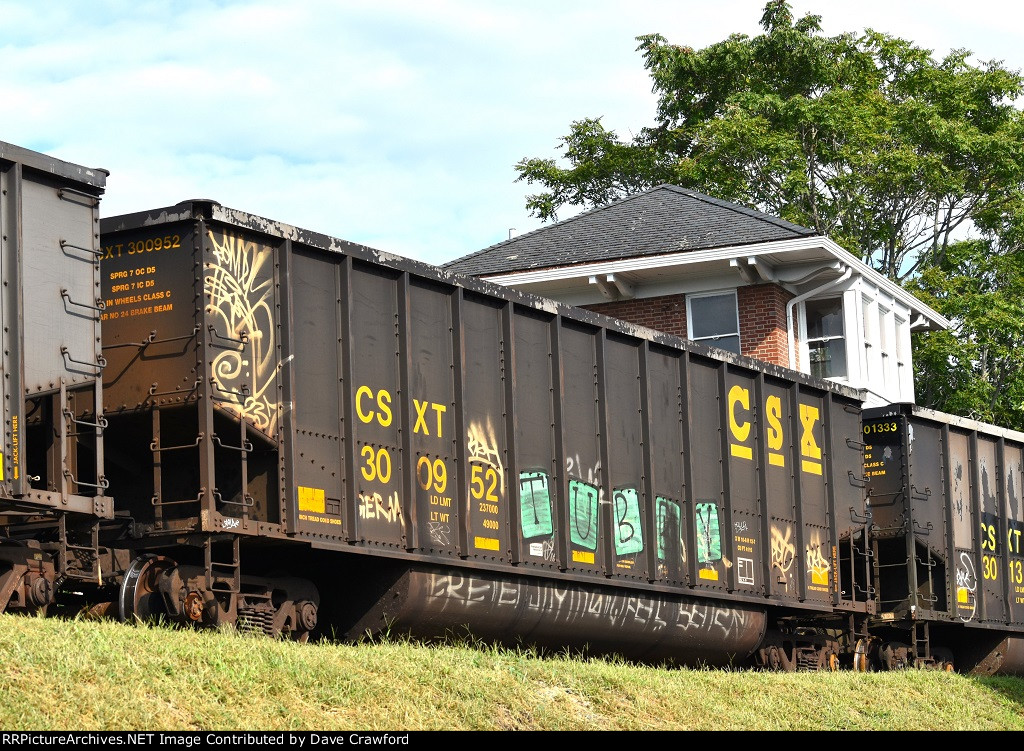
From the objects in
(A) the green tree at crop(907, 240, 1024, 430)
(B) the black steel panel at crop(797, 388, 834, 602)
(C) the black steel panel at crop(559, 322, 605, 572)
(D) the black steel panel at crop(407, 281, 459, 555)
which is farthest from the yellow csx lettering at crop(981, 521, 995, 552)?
(A) the green tree at crop(907, 240, 1024, 430)

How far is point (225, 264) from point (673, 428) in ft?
20.8

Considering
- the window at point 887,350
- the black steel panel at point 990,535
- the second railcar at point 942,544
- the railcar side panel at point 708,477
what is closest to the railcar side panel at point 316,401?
the railcar side panel at point 708,477

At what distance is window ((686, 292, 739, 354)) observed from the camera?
2606 cm

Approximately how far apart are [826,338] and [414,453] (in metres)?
15.8

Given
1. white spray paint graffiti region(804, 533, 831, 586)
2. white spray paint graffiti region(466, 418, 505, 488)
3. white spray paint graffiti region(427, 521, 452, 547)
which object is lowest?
white spray paint graffiti region(804, 533, 831, 586)

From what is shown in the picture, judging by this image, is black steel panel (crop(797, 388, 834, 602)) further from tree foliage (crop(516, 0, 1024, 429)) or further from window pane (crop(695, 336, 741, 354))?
tree foliage (crop(516, 0, 1024, 429))

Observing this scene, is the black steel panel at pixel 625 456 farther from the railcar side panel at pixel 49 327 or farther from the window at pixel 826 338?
the window at pixel 826 338

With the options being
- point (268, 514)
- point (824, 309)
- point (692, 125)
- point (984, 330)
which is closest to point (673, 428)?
point (268, 514)

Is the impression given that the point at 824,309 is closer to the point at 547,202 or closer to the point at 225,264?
the point at 547,202

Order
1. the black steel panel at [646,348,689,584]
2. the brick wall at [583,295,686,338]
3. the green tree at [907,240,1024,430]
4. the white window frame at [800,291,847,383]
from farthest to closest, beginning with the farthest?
the green tree at [907,240,1024,430]
the white window frame at [800,291,847,383]
the brick wall at [583,295,686,338]
the black steel panel at [646,348,689,584]

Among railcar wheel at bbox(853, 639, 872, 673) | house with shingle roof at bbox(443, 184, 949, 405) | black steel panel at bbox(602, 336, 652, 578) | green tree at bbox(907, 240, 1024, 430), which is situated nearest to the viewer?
black steel panel at bbox(602, 336, 652, 578)

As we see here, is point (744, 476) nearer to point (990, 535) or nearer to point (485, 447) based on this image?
point (485, 447)

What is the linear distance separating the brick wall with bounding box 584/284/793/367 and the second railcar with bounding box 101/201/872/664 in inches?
324

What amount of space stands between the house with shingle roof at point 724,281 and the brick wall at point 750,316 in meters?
0.02
